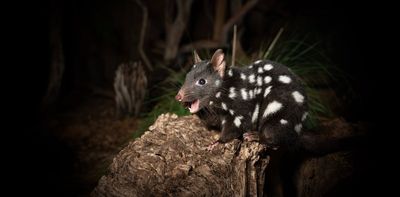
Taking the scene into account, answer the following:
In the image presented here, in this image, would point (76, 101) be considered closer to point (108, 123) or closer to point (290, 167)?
point (108, 123)

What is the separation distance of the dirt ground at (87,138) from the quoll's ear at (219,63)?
2109 mm

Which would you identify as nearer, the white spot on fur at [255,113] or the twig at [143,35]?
the white spot on fur at [255,113]

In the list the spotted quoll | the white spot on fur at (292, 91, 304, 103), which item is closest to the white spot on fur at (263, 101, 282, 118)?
the spotted quoll

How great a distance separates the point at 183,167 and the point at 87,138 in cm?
334

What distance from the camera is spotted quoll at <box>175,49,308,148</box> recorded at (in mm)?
3113

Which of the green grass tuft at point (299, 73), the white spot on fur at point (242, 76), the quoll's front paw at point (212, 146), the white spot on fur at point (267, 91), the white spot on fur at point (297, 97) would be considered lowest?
the quoll's front paw at point (212, 146)

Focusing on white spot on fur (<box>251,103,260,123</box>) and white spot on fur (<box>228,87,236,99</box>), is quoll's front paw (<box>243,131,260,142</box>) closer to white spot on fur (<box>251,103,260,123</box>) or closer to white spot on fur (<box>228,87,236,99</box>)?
white spot on fur (<box>251,103,260,123</box>)

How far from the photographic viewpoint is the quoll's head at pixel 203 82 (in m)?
3.08

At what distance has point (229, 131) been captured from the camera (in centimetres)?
313

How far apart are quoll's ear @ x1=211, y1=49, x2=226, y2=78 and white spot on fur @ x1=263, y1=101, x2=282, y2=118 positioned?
1.26 ft

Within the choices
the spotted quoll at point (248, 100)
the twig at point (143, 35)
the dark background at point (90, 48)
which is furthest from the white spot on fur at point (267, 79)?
the twig at point (143, 35)

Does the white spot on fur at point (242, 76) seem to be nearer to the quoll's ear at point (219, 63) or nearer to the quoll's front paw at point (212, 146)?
the quoll's ear at point (219, 63)

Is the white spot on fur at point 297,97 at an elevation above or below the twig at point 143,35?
below

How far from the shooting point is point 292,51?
4.86 metres
